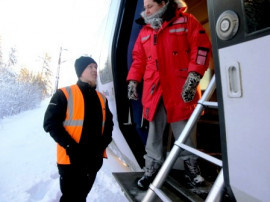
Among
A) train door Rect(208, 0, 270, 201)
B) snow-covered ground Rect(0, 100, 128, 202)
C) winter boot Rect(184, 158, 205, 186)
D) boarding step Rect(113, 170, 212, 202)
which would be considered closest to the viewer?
train door Rect(208, 0, 270, 201)

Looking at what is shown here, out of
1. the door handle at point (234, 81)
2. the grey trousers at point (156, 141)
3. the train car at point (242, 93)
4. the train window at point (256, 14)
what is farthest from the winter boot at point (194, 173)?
the train window at point (256, 14)

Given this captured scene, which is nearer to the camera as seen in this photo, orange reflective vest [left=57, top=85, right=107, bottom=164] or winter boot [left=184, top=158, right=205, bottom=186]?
winter boot [left=184, top=158, right=205, bottom=186]

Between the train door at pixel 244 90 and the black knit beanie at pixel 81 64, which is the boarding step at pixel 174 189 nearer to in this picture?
the train door at pixel 244 90

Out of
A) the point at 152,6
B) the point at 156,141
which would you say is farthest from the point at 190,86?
the point at 152,6

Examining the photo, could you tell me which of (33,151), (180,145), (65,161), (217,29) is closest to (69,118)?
(65,161)

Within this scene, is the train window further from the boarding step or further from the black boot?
the black boot

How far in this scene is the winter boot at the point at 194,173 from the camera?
1970 mm

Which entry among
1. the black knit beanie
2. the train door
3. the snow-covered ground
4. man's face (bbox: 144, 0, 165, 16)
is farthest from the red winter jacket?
the snow-covered ground

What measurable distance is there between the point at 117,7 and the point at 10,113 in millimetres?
17138

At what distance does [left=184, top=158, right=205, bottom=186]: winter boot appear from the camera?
197 centimetres

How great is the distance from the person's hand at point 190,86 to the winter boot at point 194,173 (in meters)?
0.50

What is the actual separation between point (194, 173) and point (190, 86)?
0.68 metres

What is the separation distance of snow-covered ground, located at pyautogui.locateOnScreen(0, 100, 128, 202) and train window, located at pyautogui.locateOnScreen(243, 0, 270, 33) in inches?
102

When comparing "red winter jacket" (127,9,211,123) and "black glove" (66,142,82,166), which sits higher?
"red winter jacket" (127,9,211,123)
